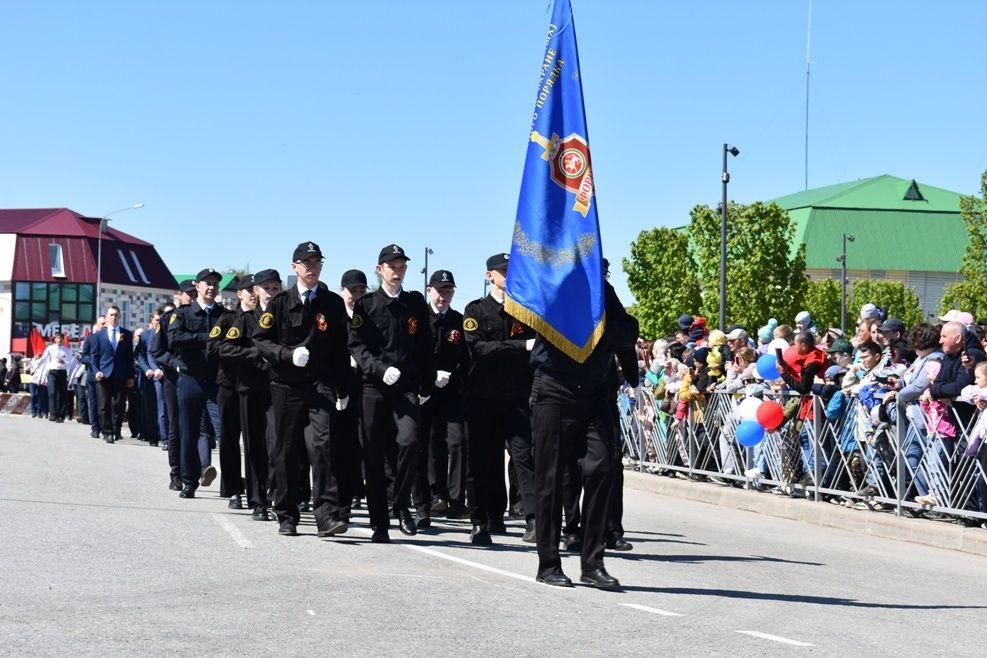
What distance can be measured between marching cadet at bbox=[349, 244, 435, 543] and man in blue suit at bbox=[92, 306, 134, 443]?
44.7 ft

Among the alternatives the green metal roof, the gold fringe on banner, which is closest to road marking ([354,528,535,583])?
the gold fringe on banner

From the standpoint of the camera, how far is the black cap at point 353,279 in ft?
38.6

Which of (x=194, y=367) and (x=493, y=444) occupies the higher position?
(x=194, y=367)

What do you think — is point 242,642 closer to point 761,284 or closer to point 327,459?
point 327,459

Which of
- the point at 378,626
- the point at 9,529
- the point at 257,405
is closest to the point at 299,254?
the point at 257,405

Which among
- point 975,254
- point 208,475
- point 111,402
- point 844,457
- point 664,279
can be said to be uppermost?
point 664,279

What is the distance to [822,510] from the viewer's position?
14977mm

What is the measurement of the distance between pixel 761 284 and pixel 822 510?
214ft

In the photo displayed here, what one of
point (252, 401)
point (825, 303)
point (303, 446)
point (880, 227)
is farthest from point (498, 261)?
point (880, 227)

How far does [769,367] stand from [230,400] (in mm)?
5953

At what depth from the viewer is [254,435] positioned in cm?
1303

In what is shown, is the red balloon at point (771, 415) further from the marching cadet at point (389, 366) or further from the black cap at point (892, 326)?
the marching cadet at point (389, 366)

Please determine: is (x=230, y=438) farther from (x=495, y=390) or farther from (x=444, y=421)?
(x=495, y=390)

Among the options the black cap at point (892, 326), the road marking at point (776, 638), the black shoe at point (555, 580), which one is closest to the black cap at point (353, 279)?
→ the black shoe at point (555, 580)
